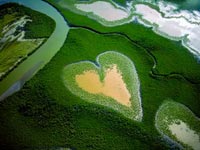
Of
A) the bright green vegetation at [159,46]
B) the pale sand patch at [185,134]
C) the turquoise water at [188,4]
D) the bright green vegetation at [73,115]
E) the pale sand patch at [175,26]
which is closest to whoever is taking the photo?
the bright green vegetation at [73,115]

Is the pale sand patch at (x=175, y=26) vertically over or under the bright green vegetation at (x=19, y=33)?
over

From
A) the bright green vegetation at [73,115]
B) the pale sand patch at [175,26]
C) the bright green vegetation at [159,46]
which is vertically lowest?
the bright green vegetation at [73,115]

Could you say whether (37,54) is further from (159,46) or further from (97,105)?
(159,46)

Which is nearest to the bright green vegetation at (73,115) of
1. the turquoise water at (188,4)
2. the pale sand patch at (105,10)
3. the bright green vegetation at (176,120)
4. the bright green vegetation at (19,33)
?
the bright green vegetation at (176,120)

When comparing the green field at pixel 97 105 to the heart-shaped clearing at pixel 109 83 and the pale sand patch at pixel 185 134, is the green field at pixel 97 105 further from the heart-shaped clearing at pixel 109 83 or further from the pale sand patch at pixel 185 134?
the pale sand patch at pixel 185 134

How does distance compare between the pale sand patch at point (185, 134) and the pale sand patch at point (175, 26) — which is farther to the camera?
the pale sand patch at point (175, 26)

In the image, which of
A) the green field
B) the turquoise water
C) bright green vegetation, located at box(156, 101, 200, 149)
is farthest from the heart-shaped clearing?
the turquoise water

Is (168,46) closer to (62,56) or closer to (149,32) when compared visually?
(149,32)

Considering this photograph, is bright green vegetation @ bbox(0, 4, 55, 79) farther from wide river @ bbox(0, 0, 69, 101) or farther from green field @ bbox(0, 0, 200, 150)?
green field @ bbox(0, 0, 200, 150)

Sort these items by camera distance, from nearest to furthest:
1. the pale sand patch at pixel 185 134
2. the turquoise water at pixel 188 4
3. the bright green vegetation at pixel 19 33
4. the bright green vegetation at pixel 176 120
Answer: the pale sand patch at pixel 185 134 → the bright green vegetation at pixel 176 120 → the bright green vegetation at pixel 19 33 → the turquoise water at pixel 188 4
